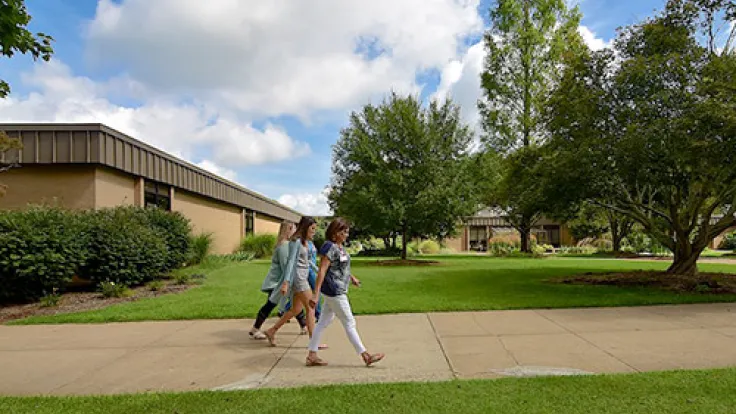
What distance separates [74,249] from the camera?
1023 centimetres

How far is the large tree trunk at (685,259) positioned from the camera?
11.7 m

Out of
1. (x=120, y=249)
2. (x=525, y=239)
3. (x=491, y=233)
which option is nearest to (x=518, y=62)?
(x=525, y=239)

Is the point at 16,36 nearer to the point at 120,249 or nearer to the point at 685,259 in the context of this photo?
the point at 120,249

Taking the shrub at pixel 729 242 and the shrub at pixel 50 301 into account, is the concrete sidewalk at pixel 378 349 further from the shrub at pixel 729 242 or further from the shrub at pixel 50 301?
the shrub at pixel 729 242

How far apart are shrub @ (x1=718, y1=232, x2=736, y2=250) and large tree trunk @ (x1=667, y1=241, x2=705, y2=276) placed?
27.7 metres

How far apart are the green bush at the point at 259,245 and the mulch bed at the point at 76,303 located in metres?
14.2

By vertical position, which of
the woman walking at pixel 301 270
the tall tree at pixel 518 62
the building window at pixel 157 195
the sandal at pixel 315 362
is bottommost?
the sandal at pixel 315 362

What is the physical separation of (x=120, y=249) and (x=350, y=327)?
8.58 m

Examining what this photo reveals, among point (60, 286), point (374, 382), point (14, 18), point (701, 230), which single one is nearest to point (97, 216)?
point (60, 286)

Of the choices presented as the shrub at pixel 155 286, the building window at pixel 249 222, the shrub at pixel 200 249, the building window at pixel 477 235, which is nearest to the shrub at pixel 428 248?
the building window at pixel 477 235

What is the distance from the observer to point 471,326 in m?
6.85

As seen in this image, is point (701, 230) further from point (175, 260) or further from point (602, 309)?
point (175, 260)

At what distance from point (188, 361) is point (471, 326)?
3.90 metres

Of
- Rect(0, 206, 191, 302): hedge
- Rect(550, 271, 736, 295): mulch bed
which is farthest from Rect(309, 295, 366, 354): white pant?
Rect(550, 271, 736, 295): mulch bed
